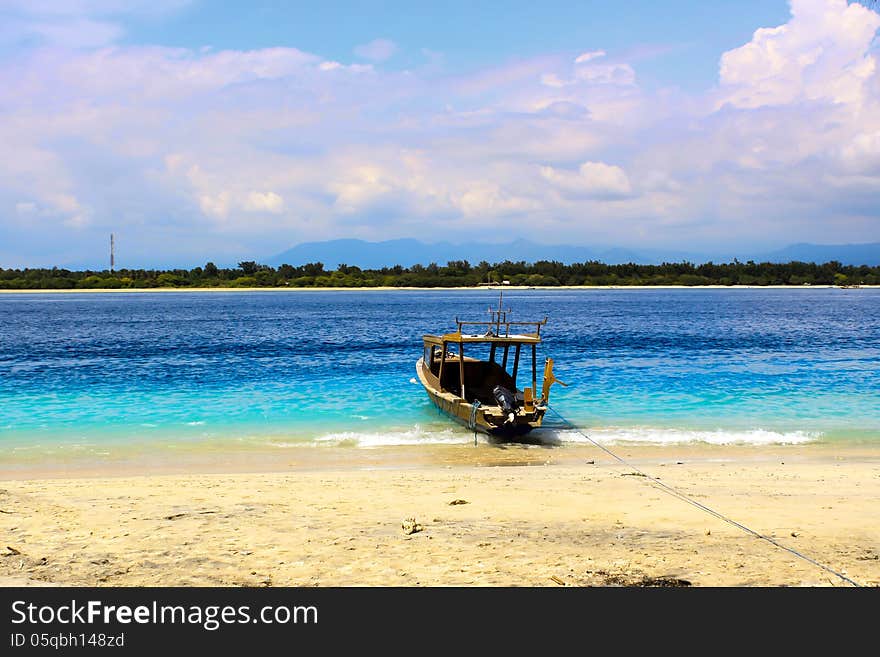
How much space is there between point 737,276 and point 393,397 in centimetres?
18762

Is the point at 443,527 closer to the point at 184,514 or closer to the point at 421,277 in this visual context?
the point at 184,514

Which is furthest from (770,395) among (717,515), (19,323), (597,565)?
(19,323)

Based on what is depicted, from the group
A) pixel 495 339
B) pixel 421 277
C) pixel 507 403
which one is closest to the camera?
pixel 507 403

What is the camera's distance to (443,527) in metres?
10.0

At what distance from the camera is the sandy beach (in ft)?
26.5

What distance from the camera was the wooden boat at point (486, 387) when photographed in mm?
18906

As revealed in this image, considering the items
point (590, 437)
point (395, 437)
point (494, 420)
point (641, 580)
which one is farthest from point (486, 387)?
point (641, 580)

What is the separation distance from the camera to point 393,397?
27.2 meters

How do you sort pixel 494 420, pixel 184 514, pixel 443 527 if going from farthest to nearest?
pixel 494 420 < pixel 184 514 < pixel 443 527

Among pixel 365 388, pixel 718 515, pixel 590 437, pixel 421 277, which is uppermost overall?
pixel 421 277

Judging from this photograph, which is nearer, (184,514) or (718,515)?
(184,514)

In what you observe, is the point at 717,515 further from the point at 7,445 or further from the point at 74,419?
the point at 74,419

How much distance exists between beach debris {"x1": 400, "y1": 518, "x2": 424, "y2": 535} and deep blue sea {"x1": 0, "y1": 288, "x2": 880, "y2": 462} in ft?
30.2

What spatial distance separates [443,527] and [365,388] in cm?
1960
